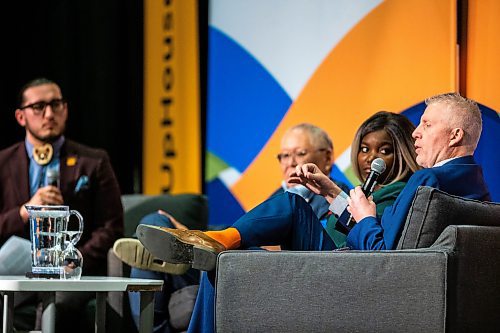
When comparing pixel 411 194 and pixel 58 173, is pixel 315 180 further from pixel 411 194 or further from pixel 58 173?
pixel 58 173

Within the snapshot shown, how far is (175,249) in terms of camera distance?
9.91ft

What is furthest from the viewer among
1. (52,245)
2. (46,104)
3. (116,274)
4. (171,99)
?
(171,99)

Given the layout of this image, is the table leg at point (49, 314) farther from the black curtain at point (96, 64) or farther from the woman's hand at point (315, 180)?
the black curtain at point (96, 64)

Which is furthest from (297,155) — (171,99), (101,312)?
(171,99)

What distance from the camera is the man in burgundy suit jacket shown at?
4.68 m

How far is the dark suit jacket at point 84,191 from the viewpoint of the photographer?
15.1ft

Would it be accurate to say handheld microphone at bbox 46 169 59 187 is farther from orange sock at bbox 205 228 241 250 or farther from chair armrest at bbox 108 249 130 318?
orange sock at bbox 205 228 241 250

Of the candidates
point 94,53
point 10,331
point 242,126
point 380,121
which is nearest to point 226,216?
point 242,126

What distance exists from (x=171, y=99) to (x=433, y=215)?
3300 millimetres

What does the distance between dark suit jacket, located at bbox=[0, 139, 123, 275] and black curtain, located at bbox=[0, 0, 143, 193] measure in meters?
Result: 1.14

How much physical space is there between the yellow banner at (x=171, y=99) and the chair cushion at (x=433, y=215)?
2968 mm

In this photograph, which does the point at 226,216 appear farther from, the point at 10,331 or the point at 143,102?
the point at 10,331

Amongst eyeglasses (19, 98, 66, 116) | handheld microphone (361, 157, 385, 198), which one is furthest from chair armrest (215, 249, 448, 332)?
eyeglasses (19, 98, 66, 116)

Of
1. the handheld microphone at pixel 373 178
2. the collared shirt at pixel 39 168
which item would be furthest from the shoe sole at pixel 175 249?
the collared shirt at pixel 39 168
